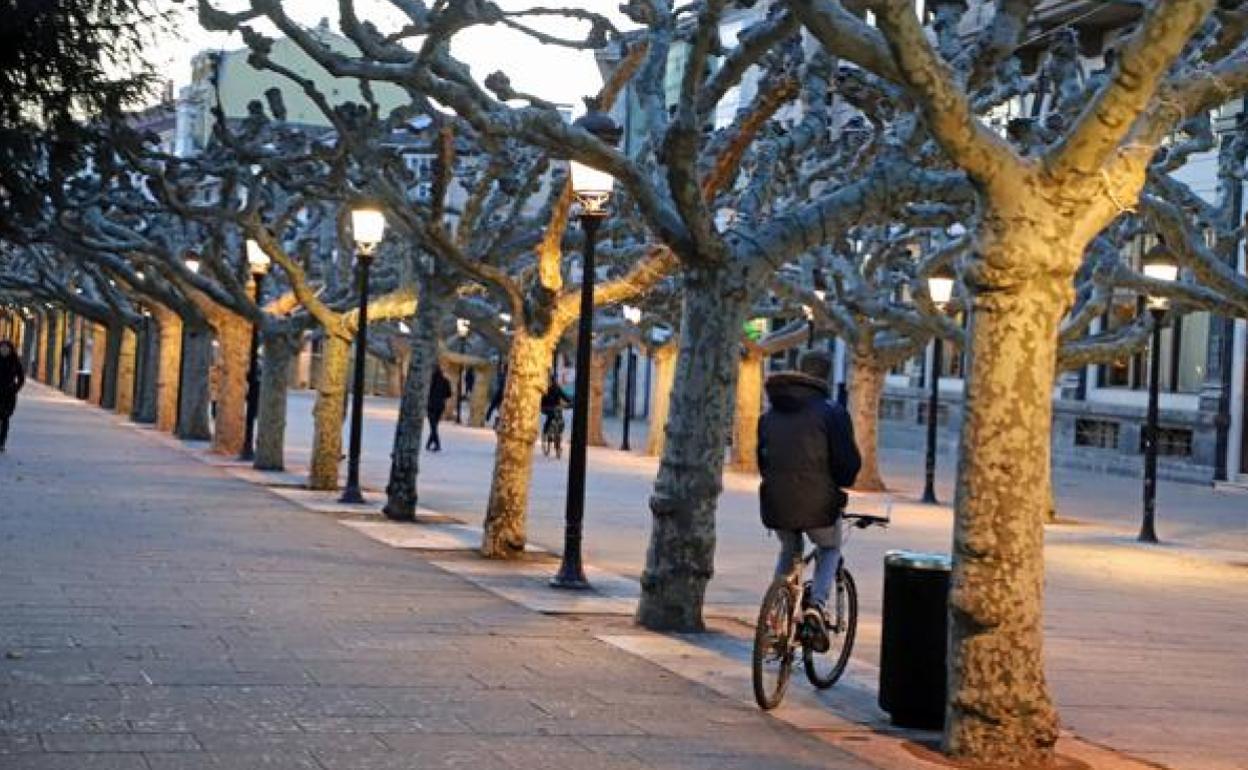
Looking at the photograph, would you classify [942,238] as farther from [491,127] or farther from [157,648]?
[157,648]

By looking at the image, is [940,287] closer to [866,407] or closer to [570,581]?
[866,407]

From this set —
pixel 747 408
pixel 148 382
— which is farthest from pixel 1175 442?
pixel 148 382

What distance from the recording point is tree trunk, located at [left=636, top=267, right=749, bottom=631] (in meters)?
13.0

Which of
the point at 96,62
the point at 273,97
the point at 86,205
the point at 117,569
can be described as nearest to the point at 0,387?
the point at 86,205

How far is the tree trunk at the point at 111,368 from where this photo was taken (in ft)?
181

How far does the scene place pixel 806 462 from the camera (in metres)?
10.6

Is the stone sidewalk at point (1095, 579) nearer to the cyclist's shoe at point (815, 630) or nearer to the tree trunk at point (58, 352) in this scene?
the cyclist's shoe at point (815, 630)

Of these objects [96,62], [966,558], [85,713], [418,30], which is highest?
[418,30]

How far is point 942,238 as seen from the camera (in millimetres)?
28969

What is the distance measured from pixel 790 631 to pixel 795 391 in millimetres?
1264

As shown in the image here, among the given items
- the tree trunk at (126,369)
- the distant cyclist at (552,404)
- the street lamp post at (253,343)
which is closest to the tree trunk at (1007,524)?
the street lamp post at (253,343)

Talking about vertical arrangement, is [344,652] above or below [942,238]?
below

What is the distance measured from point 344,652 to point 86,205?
2081 centimetres

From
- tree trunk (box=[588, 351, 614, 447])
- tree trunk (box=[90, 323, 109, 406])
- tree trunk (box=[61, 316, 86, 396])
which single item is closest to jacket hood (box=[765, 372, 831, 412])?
tree trunk (box=[588, 351, 614, 447])
